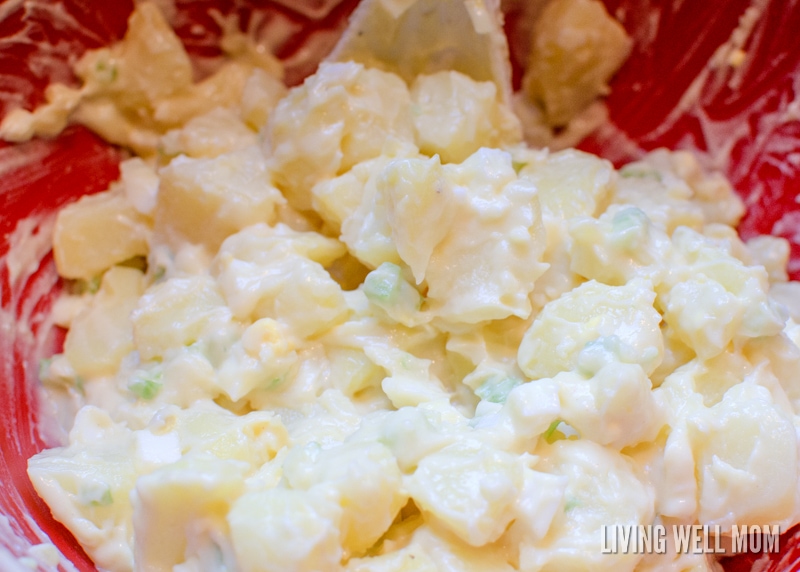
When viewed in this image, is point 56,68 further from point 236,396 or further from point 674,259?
point 674,259

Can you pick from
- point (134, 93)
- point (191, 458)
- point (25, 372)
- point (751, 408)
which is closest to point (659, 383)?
point (751, 408)

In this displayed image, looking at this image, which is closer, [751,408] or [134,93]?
[751,408]

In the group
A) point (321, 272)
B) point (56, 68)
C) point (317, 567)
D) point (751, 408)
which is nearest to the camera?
point (317, 567)

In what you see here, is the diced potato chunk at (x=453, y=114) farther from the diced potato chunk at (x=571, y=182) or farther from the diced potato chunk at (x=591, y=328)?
the diced potato chunk at (x=591, y=328)

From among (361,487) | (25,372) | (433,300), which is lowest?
(25,372)

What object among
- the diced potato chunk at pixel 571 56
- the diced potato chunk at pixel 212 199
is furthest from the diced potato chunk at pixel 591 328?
the diced potato chunk at pixel 571 56

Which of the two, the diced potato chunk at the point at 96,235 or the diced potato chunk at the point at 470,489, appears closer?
the diced potato chunk at the point at 470,489

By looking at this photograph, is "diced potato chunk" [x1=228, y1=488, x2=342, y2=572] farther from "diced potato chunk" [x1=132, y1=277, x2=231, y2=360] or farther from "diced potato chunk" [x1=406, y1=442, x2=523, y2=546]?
"diced potato chunk" [x1=132, y1=277, x2=231, y2=360]
